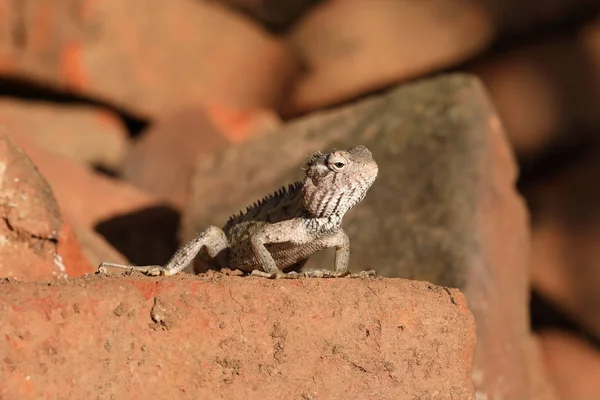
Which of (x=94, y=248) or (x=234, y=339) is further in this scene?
(x=94, y=248)

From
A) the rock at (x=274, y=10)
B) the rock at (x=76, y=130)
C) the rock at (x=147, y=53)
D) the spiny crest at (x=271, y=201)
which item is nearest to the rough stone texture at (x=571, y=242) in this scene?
the rock at (x=147, y=53)

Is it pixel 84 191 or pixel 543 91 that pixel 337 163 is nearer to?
pixel 84 191

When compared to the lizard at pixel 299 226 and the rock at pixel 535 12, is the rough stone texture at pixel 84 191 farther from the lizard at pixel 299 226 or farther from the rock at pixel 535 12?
the rock at pixel 535 12

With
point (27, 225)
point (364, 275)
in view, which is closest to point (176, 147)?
point (27, 225)

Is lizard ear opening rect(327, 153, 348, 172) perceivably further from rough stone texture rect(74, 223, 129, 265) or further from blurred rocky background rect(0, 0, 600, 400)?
blurred rocky background rect(0, 0, 600, 400)

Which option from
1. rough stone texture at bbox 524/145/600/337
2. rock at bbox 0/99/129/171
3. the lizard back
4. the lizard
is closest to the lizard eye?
the lizard
